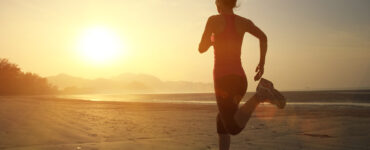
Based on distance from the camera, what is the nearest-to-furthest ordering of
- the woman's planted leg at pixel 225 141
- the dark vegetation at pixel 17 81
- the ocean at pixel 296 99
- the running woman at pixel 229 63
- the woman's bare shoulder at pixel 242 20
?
the running woman at pixel 229 63 → the woman's bare shoulder at pixel 242 20 → the woman's planted leg at pixel 225 141 → the ocean at pixel 296 99 → the dark vegetation at pixel 17 81

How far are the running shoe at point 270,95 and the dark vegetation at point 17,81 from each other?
155 feet

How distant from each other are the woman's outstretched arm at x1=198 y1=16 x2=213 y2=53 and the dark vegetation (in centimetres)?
4691

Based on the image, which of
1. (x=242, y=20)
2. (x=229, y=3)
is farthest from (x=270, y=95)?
(x=229, y=3)

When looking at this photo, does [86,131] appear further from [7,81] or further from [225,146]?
[7,81]

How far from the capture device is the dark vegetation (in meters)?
44.9

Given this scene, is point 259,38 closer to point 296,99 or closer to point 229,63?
point 229,63

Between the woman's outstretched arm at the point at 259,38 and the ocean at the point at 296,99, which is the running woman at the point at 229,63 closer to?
the woman's outstretched arm at the point at 259,38

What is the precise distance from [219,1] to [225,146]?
6.12ft

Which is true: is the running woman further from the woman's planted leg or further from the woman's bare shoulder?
the woman's planted leg

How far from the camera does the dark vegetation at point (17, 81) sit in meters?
44.9

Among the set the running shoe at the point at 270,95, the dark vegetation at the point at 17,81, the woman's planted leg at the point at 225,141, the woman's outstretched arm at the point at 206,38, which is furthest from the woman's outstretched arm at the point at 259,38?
the dark vegetation at the point at 17,81

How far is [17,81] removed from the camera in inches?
1932

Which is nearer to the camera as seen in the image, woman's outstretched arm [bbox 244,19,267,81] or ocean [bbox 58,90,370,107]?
woman's outstretched arm [bbox 244,19,267,81]

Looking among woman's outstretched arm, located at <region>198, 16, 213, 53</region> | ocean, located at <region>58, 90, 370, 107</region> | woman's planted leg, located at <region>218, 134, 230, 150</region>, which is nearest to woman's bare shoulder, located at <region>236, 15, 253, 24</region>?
woman's outstretched arm, located at <region>198, 16, 213, 53</region>
